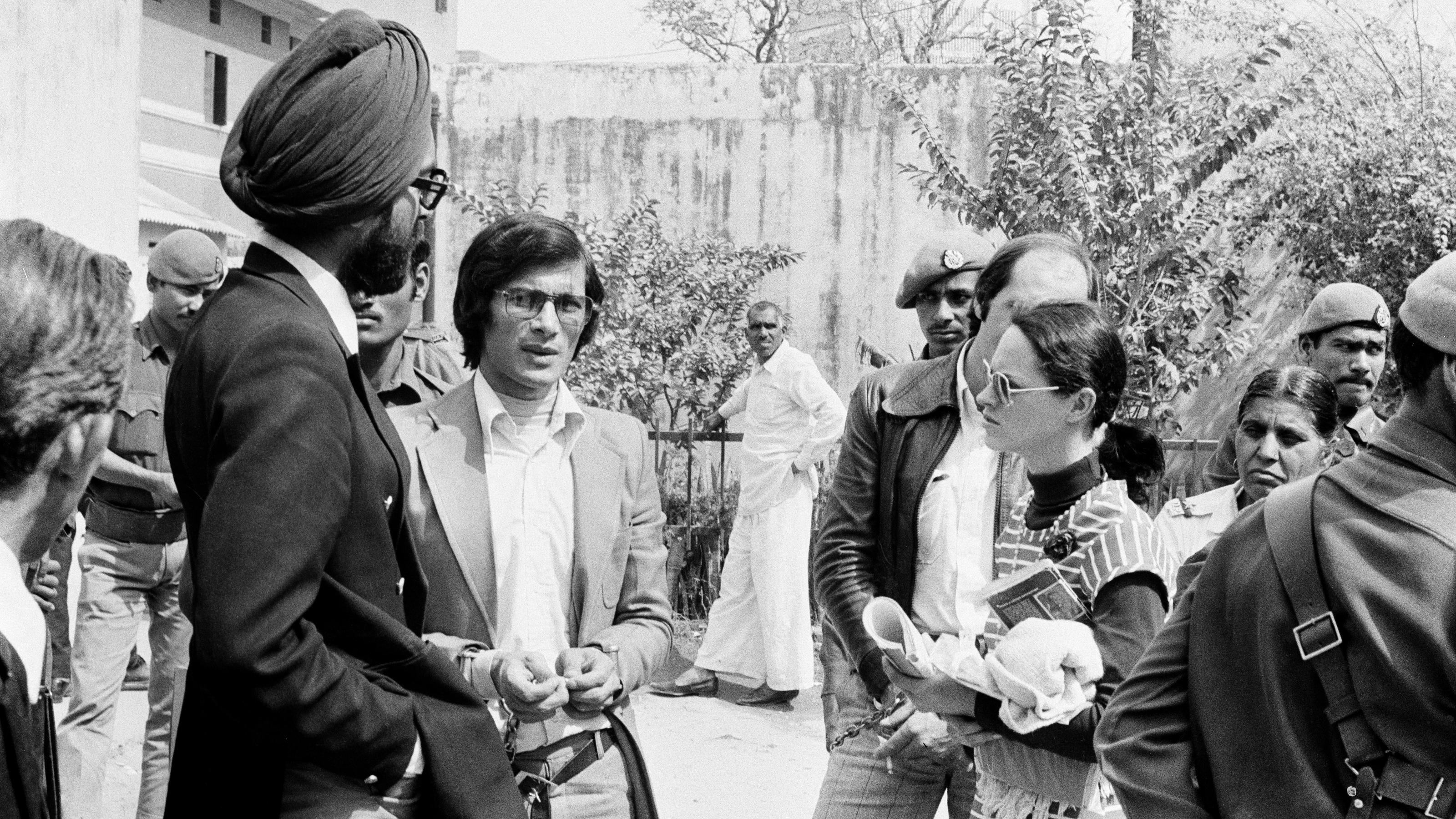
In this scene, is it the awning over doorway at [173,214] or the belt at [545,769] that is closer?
the belt at [545,769]

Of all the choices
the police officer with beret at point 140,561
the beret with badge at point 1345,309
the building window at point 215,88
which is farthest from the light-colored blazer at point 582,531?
the building window at point 215,88

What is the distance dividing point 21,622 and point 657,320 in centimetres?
925

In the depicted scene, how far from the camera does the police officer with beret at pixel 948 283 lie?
415 centimetres

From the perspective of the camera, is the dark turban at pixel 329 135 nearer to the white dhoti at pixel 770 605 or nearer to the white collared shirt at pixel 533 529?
the white collared shirt at pixel 533 529

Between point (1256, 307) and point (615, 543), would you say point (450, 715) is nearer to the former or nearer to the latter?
point (615, 543)

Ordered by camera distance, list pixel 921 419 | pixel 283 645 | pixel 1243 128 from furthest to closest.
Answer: pixel 1243 128 < pixel 921 419 < pixel 283 645

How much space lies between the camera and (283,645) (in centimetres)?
199

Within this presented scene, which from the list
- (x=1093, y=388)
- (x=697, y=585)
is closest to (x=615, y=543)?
(x=1093, y=388)

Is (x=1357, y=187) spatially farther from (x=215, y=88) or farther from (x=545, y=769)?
(x=215, y=88)

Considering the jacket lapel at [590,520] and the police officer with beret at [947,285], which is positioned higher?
the police officer with beret at [947,285]

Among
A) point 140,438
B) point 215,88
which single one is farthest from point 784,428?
point 215,88

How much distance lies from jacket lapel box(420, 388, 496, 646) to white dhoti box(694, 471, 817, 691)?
5.46 meters

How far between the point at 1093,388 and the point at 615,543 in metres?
1.09

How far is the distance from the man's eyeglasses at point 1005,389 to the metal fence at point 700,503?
7.07m
